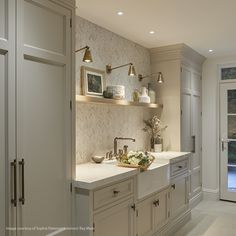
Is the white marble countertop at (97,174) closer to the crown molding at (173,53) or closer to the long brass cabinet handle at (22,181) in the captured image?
the long brass cabinet handle at (22,181)

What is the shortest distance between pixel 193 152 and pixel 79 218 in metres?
3.05

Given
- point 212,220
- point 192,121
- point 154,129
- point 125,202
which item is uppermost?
point 192,121

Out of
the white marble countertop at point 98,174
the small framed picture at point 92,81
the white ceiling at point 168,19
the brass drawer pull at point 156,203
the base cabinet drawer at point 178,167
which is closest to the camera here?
the white marble countertop at point 98,174

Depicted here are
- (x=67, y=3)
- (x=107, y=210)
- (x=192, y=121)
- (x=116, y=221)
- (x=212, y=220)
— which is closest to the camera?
(x=67, y=3)

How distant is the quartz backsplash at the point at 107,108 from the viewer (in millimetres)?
3119

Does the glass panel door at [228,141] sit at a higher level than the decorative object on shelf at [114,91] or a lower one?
lower

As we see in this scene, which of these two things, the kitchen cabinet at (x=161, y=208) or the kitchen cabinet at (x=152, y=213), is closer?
the kitchen cabinet at (x=152, y=213)

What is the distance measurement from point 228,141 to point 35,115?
4.07m

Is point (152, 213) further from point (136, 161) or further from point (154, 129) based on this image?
point (154, 129)

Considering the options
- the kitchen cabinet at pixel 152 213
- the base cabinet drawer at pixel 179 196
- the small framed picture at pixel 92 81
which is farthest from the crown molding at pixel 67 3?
the base cabinet drawer at pixel 179 196

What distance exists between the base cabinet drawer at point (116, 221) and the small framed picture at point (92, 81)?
1.25 m

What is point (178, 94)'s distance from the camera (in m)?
4.31

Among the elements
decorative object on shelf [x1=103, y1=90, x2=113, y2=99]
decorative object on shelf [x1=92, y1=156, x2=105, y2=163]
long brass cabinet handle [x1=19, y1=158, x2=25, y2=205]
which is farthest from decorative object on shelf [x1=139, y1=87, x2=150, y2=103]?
long brass cabinet handle [x1=19, y1=158, x2=25, y2=205]

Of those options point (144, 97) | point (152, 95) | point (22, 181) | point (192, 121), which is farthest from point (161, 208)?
point (22, 181)
